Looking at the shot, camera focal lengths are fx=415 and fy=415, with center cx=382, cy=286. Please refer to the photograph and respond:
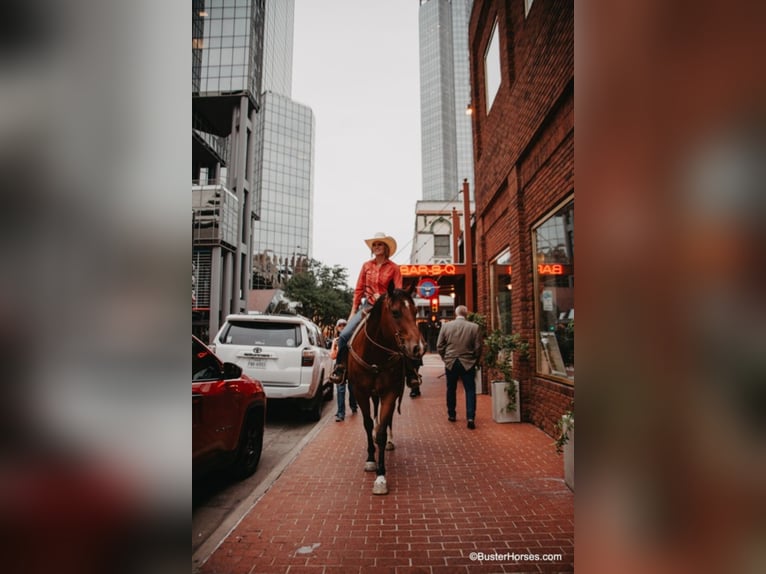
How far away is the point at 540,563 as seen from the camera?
3104mm

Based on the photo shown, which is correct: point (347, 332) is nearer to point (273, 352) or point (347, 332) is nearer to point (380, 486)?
point (380, 486)

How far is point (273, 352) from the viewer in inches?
301

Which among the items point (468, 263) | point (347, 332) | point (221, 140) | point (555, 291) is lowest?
point (347, 332)

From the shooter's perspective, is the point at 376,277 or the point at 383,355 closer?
the point at 383,355

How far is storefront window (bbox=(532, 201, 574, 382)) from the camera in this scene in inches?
246

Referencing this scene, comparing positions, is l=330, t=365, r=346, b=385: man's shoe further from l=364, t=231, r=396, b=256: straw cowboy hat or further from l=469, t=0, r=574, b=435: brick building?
l=469, t=0, r=574, b=435: brick building
